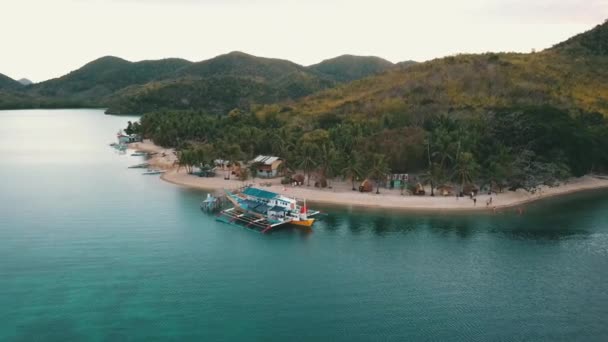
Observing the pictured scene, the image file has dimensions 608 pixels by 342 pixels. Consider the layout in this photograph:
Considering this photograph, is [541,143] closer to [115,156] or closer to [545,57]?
[545,57]

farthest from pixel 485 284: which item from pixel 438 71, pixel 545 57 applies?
pixel 545 57

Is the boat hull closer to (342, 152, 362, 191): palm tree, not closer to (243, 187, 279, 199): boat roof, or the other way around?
(243, 187, 279, 199): boat roof

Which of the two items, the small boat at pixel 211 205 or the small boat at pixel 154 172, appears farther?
the small boat at pixel 154 172

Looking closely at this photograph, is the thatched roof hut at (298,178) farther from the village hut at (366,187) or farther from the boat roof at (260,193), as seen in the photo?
the boat roof at (260,193)

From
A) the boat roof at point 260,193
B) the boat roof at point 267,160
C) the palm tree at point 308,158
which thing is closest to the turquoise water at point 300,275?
the boat roof at point 260,193

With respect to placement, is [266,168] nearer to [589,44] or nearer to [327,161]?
[327,161]

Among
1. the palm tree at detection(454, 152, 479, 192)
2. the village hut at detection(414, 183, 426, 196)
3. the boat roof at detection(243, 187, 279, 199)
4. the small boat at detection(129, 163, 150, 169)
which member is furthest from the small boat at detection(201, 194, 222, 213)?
the small boat at detection(129, 163, 150, 169)
